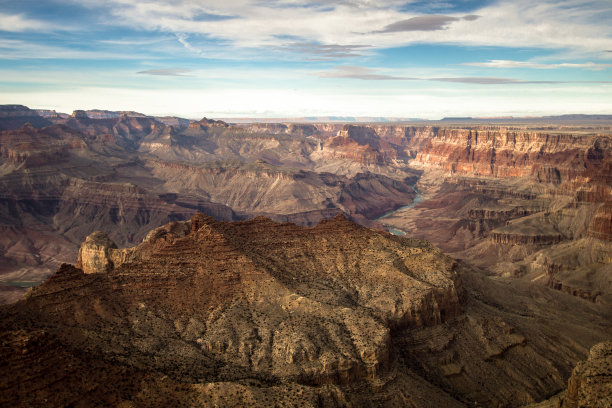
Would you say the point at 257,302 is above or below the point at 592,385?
above

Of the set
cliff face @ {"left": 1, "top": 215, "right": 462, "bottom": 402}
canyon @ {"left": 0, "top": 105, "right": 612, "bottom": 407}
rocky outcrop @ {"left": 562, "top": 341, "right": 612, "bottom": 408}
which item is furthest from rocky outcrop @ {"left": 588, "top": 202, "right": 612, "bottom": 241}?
rocky outcrop @ {"left": 562, "top": 341, "right": 612, "bottom": 408}

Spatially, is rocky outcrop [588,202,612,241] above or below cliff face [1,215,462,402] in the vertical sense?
below

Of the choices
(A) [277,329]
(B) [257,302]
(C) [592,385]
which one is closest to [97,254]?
(B) [257,302]

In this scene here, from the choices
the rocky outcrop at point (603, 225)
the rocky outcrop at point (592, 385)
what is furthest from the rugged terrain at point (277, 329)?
the rocky outcrop at point (603, 225)

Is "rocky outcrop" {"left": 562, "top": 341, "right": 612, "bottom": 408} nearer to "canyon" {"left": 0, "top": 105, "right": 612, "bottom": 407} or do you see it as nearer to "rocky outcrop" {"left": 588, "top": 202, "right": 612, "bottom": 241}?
"canyon" {"left": 0, "top": 105, "right": 612, "bottom": 407}

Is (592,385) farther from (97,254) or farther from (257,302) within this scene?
(97,254)

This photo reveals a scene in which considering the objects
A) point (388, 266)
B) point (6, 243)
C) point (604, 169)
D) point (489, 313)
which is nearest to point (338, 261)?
point (388, 266)
